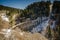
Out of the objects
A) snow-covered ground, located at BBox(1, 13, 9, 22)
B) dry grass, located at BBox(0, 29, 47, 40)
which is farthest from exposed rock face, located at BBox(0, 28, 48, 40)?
snow-covered ground, located at BBox(1, 13, 9, 22)

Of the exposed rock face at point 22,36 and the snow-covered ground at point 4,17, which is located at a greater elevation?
the snow-covered ground at point 4,17

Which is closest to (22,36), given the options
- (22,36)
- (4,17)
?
(22,36)

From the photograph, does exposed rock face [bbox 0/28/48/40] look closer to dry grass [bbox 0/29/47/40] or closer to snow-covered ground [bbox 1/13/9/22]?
dry grass [bbox 0/29/47/40]

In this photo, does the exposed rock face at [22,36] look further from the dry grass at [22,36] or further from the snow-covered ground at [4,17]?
the snow-covered ground at [4,17]

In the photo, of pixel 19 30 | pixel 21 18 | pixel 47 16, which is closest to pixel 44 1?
pixel 47 16

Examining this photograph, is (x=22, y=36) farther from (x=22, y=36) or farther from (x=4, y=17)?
(x=4, y=17)

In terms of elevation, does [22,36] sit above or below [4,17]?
below

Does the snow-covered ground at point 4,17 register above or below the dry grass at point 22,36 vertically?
above

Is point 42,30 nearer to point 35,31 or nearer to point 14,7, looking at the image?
point 35,31

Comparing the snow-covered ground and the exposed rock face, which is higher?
the snow-covered ground

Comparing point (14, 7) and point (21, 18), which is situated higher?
point (14, 7)

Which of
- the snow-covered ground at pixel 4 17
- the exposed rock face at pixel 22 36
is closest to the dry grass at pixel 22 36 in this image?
the exposed rock face at pixel 22 36
